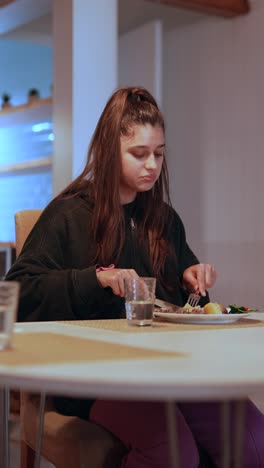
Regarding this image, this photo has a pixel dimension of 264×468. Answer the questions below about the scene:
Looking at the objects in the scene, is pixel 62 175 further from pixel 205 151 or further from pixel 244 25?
pixel 244 25

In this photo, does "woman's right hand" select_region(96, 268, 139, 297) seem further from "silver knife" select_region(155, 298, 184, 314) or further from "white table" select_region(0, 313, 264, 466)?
"white table" select_region(0, 313, 264, 466)

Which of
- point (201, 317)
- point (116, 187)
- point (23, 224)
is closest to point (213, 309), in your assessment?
point (201, 317)

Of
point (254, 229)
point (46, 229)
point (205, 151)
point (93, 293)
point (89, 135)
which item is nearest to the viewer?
point (93, 293)

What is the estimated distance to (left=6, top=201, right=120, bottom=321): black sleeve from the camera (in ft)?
5.01

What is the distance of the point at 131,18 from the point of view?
18.1ft

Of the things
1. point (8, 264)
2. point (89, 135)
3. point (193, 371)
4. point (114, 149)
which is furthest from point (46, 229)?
Answer: point (8, 264)

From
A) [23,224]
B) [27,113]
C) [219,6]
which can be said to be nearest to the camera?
[23,224]

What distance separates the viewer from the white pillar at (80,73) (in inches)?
173

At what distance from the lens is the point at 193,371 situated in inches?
31.3

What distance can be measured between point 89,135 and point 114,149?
2.63 metres

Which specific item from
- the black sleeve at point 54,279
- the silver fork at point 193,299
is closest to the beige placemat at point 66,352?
the black sleeve at point 54,279

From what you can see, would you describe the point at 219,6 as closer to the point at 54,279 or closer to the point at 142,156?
the point at 142,156

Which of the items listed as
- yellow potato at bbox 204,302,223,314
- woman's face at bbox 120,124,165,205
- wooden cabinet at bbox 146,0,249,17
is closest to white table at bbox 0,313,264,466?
yellow potato at bbox 204,302,223,314

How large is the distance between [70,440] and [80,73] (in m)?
3.31
